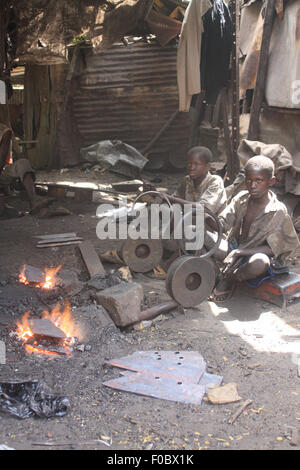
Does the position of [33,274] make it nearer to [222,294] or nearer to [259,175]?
[222,294]

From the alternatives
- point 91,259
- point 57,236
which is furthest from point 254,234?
point 57,236

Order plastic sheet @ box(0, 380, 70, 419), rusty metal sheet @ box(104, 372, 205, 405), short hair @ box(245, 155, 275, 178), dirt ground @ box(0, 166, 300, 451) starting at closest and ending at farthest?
1. dirt ground @ box(0, 166, 300, 451)
2. plastic sheet @ box(0, 380, 70, 419)
3. rusty metal sheet @ box(104, 372, 205, 405)
4. short hair @ box(245, 155, 275, 178)

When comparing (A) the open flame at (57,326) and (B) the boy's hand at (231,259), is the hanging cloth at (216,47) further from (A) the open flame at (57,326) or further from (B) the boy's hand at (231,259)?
(A) the open flame at (57,326)

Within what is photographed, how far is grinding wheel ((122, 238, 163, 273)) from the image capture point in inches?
225

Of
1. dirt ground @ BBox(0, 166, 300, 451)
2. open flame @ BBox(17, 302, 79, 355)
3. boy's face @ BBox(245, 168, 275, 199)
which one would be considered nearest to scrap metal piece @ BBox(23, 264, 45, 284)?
dirt ground @ BBox(0, 166, 300, 451)

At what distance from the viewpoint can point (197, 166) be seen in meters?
5.73

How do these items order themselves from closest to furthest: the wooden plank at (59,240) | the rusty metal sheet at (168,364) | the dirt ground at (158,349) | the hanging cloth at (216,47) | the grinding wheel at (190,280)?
the dirt ground at (158,349) → the rusty metal sheet at (168,364) → the grinding wheel at (190,280) → the wooden plank at (59,240) → the hanging cloth at (216,47)

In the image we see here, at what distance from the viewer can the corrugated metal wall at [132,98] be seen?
12.2 meters

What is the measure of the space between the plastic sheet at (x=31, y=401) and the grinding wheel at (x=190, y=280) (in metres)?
1.71

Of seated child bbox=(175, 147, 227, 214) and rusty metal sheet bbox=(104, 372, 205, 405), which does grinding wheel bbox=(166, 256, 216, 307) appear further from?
rusty metal sheet bbox=(104, 372, 205, 405)

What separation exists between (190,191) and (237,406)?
126 inches

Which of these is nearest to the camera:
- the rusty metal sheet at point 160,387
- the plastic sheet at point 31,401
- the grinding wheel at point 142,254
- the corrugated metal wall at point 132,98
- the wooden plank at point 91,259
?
the plastic sheet at point 31,401

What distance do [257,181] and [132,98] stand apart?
8.34 metres

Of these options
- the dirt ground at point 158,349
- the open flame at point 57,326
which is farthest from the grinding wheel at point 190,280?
the open flame at point 57,326
